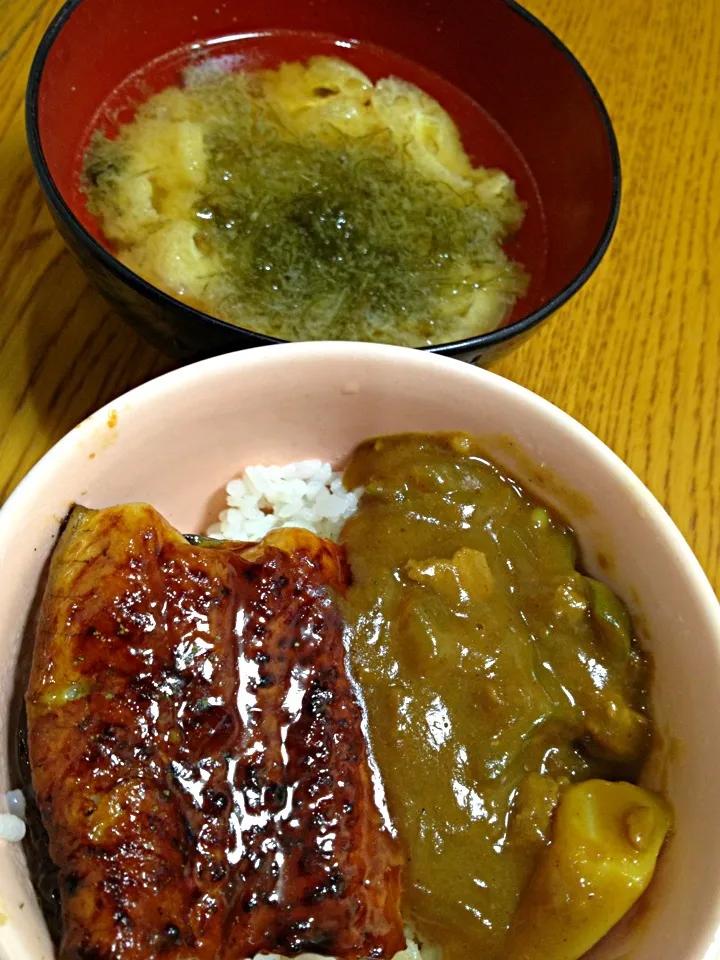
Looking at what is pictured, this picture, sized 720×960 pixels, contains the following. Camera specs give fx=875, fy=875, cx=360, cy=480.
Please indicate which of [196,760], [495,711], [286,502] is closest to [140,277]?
[286,502]

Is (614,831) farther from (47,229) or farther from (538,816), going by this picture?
(47,229)

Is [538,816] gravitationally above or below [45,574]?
below

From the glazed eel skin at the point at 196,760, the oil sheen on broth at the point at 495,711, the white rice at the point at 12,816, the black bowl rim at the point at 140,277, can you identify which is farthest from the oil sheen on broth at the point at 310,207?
the white rice at the point at 12,816

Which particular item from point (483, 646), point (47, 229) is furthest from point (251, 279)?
point (483, 646)

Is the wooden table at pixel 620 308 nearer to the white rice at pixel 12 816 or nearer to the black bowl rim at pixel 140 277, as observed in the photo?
the black bowl rim at pixel 140 277

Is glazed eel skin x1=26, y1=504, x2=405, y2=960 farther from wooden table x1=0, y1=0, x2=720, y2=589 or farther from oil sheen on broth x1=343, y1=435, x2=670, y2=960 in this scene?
wooden table x1=0, y1=0, x2=720, y2=589
